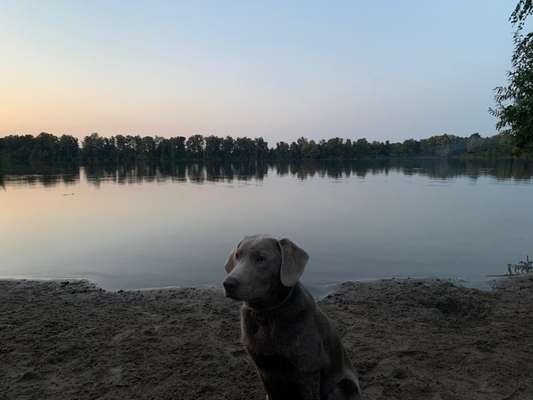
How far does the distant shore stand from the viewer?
17.0 feet

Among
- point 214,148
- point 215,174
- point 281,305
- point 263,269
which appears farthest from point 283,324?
point 214,148

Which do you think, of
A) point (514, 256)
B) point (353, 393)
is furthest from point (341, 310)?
point (514, 256)

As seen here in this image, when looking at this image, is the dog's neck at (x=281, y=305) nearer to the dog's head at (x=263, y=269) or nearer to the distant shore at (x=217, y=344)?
the dog's head at (x=263, y=269)

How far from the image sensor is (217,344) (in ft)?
21.5

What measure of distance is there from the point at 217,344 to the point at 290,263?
3.78m

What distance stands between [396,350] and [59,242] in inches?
614

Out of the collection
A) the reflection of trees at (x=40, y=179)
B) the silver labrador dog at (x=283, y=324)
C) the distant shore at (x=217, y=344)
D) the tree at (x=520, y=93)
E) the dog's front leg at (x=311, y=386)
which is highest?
the tree at (x=520, y=93)

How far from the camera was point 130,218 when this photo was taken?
22.6 metres

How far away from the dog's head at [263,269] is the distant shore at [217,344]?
7.95 feet

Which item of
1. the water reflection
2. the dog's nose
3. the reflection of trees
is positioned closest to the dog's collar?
the dog's nose

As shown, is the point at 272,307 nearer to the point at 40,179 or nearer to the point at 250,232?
the point at 250,232

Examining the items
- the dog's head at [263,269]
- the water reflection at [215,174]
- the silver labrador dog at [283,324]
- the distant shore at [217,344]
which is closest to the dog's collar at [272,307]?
the silver labrador dog at [283,324]

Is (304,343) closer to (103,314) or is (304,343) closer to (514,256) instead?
(103,314)

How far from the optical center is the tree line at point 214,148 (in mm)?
150750
